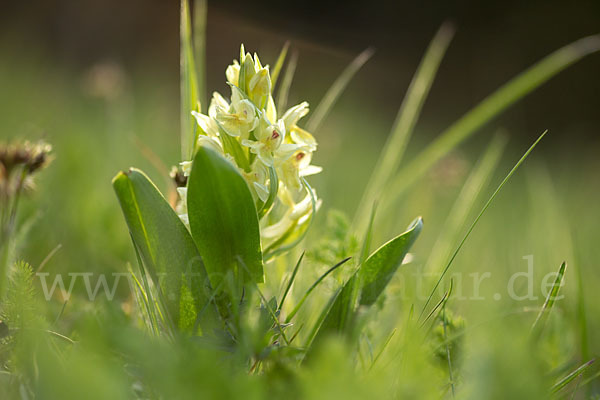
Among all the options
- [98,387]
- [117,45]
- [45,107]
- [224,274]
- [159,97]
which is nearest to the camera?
[98,387]

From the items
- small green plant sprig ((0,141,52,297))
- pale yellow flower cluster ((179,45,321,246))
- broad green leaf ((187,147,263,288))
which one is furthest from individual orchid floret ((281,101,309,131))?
small green plant sprig ((0,141,52,297))

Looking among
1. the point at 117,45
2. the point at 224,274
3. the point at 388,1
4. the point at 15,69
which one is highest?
the point at 388,1

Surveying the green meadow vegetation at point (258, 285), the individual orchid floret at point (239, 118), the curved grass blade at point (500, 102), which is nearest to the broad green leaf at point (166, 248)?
the green meadow vegetation at point (258, 285)

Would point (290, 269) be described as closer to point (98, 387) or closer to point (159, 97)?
point (98, 387)

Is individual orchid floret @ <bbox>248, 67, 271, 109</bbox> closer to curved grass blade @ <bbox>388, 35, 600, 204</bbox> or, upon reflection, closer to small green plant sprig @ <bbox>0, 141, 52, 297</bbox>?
small green plant sprig @ <bbox>0, 141, 52, 297</bbox>

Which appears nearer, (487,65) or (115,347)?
(115,347)

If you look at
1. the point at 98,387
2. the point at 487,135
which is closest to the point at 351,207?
the point at 98,387

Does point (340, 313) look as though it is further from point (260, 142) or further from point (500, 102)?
point (500, 102)
